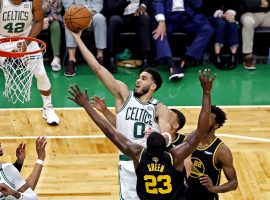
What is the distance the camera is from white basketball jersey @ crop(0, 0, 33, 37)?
8133 mm

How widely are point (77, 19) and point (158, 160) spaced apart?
6.80 ft

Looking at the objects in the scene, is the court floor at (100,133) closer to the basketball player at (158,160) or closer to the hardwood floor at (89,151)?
the hardwood floor at (89,151)

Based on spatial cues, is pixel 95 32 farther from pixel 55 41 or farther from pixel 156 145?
pixel 156 145

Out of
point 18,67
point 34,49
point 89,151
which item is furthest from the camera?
point 34,49

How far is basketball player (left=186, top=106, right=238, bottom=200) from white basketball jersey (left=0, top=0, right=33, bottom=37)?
3265 mm

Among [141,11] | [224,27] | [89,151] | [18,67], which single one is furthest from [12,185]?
[224,27]

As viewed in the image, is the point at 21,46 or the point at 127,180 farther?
the point at 21,46

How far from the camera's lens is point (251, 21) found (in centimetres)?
1020

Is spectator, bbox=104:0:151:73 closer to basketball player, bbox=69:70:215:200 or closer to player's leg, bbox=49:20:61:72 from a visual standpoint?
player's leg, bbox=49:20:61:72

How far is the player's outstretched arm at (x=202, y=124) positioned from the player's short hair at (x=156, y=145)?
15cm

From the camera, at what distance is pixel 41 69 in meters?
8.27

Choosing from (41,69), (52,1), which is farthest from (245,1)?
(41,69)

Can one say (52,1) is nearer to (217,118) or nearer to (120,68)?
(120,68)

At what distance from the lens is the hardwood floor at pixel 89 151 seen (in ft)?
→ 23.1
